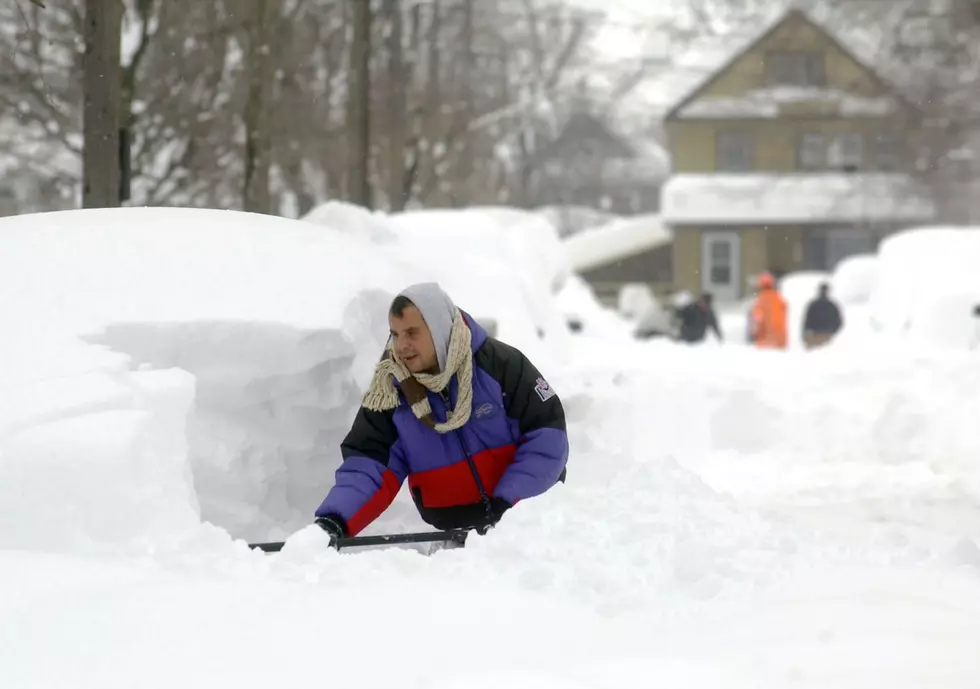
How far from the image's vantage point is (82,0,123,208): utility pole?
357 inches

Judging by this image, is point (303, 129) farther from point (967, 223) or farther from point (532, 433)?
point (967, 223)

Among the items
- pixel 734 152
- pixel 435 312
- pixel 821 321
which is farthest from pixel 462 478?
pixel 734 152

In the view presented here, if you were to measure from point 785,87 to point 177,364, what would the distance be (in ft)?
125

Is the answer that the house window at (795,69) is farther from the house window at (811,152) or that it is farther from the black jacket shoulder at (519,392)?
the black jacket shoulder at (519,392)

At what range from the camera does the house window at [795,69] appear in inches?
1594

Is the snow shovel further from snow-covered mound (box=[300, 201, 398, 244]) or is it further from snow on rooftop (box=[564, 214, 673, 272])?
snow on rooftop (box=[564, 214, 673, 272])

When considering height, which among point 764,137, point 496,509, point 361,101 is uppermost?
point 764,137

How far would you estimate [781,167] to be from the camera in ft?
131

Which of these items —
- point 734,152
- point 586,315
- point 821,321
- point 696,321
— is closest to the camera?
point 821,321

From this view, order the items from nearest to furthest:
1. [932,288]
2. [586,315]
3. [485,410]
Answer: [485,410], [932,288], [586,315]

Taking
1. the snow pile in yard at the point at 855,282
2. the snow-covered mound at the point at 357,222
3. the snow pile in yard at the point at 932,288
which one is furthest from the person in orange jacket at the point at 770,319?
the snow-covered mound at the point at 357,222

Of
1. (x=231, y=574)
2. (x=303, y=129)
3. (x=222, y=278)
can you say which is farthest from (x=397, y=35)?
(x=231, y=574)

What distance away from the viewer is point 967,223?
40.0 metres

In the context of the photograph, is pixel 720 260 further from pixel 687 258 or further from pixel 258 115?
pixel 258 115
